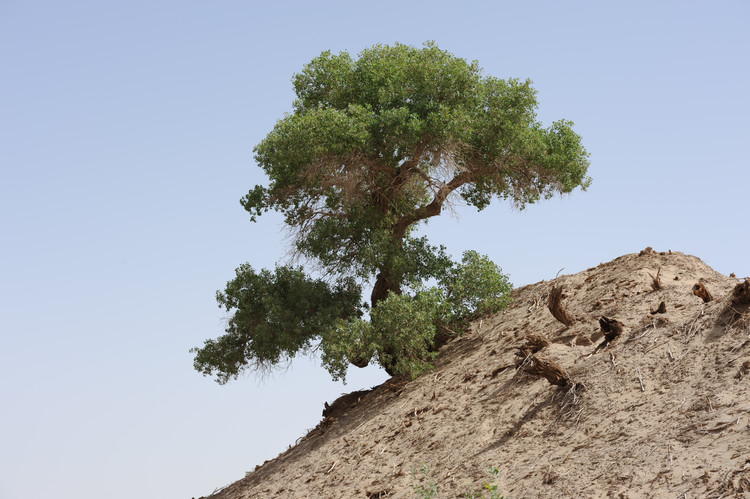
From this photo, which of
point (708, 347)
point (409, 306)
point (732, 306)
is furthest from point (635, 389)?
point (409, 306)

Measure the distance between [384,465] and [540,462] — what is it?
3.52 meters

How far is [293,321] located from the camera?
698 inches

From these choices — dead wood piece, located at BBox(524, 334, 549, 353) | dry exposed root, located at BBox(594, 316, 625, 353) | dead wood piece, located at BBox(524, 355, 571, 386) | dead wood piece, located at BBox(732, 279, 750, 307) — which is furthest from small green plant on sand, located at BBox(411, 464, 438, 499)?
dead wood piece, located at BBox(732, 279, 750, 307)

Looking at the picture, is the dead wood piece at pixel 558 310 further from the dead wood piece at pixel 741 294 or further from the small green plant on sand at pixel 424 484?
the small green plant on sand at pixel 424 484

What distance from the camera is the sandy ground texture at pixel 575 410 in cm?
965

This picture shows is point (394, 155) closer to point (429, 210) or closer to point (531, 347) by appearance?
point (429, 210)

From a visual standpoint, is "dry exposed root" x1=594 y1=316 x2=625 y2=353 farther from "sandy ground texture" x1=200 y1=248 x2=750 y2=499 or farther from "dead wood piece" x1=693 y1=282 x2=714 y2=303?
"dead wood piece" x1=693 y1=282 x2=714 y2=303

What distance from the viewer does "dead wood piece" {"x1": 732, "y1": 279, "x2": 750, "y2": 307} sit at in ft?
38.9

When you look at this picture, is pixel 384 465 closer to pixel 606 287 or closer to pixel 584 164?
pixel 606 287

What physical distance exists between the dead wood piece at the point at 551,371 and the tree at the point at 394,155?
16.6 feet

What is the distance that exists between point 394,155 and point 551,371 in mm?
7396

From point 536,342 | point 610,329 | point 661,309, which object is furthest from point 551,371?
point 661,309

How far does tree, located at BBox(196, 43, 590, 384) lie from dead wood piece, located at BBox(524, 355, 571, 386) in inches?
200

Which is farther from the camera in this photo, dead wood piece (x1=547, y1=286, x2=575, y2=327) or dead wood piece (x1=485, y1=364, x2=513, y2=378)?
dead wood piece (x1=547, y1=286, x2=575, y2=327)
